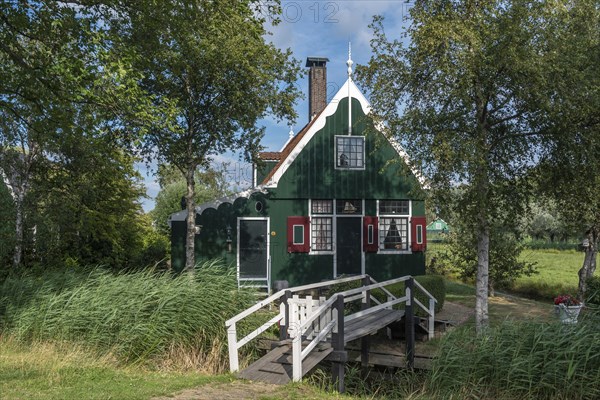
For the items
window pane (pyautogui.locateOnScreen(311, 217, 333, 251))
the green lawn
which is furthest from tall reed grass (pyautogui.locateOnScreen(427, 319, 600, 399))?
the green lawn

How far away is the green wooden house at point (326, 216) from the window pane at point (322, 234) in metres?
0.03

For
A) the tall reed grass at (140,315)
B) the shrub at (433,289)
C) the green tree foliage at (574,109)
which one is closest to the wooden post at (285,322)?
the tall reed grass at (140,315)

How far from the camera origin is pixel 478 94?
1012 cm

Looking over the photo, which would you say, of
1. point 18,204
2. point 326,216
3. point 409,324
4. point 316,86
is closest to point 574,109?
point 409,324

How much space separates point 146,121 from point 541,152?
26.3ft

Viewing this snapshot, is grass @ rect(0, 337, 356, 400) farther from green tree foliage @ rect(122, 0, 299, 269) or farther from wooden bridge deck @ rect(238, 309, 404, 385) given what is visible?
green tree foliage @ rect(122, 0, 299, 269)

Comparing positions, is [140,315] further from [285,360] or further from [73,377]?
[285,360]

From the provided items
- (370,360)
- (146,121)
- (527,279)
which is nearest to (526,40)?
(370,360)

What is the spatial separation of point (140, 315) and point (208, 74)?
7.01m

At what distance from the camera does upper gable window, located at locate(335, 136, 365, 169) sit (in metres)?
18.0

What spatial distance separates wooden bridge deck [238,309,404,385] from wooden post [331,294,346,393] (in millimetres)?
144

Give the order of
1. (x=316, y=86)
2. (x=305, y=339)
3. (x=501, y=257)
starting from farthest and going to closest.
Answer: (x=316, y=86) → (x=501, y=257) → (x=305, y=339)

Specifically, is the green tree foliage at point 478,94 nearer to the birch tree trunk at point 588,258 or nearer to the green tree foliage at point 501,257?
the birch tree trunk at point 588,258

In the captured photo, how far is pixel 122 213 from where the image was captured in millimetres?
17938
